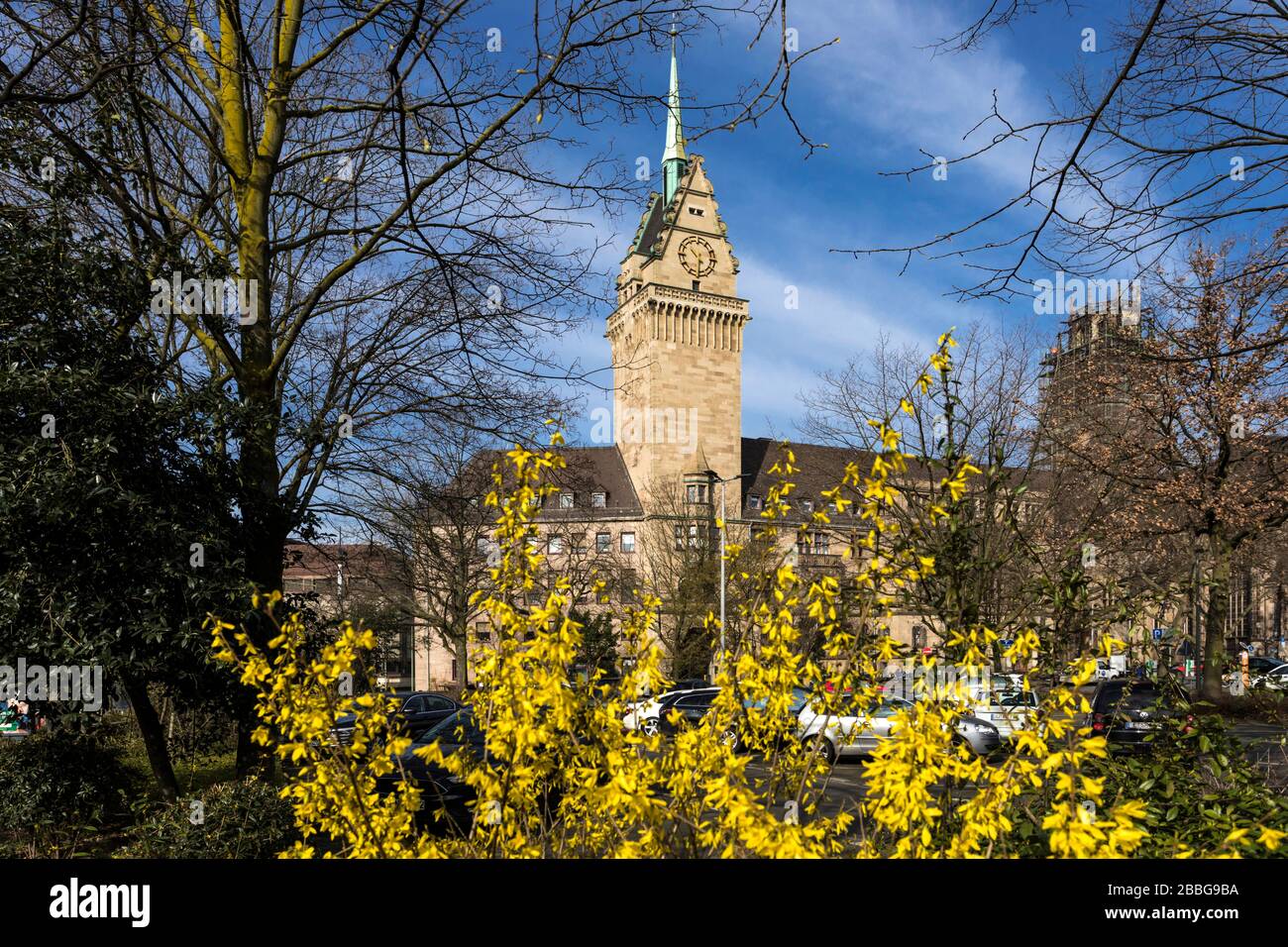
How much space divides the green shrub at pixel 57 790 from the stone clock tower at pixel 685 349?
1818 inches

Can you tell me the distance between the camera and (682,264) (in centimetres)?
6188

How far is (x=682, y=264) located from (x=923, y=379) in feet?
Result: 198

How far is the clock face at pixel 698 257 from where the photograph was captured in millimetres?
62147

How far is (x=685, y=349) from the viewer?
200 feet

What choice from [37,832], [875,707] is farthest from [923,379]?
[37,832]

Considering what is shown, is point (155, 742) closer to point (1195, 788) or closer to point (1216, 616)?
point (1195, 788)

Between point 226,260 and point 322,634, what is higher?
point 226,260

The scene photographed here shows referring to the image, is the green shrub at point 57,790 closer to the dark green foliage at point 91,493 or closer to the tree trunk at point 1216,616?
the dark green foliage at point 91,493

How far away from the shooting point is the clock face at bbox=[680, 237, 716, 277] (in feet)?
204

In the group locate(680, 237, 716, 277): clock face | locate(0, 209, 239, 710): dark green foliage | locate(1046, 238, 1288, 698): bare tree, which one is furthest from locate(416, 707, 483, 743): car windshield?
locate(680, 237, 716, 277): clock face

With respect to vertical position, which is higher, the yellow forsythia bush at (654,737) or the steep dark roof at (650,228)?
the steep dark roof at (650,228)

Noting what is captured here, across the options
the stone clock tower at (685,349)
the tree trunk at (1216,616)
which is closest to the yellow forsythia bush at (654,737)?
the tree trunk at (1216,616)
